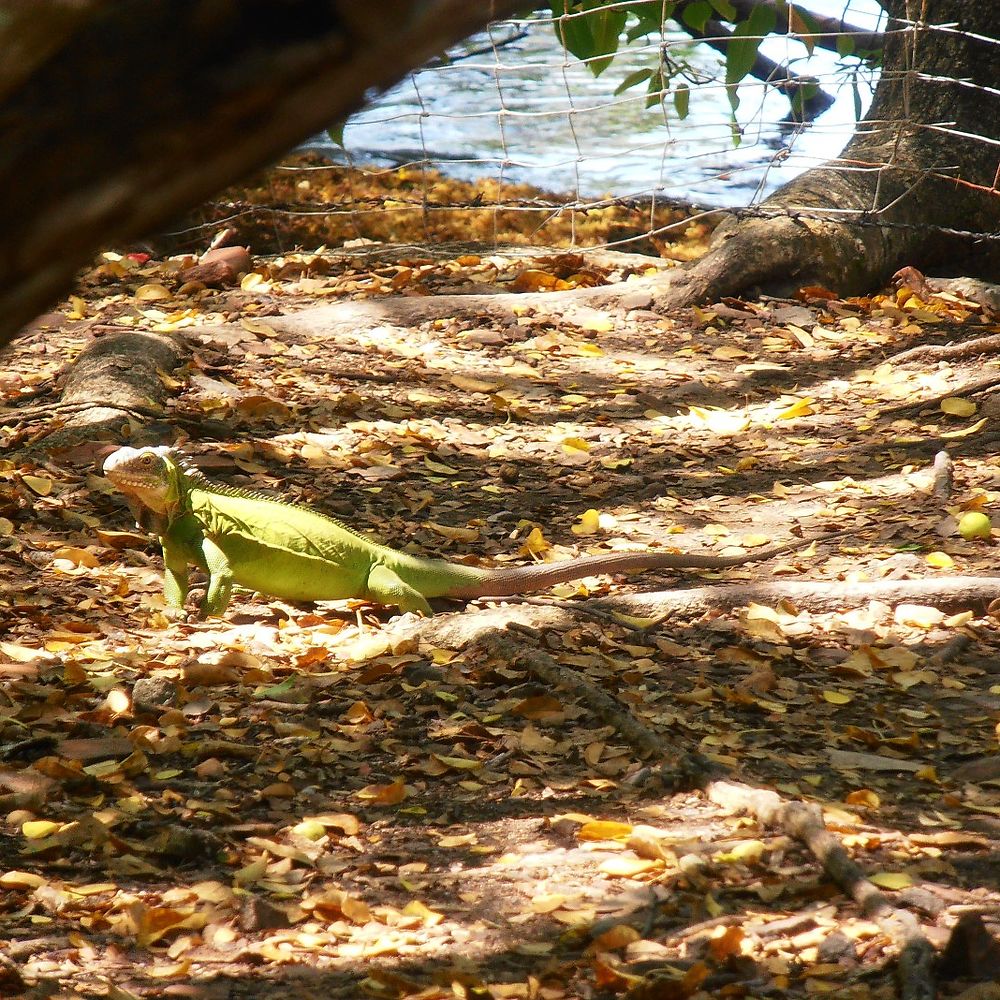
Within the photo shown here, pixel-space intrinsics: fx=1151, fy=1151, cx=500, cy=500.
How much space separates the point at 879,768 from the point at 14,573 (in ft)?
9.91

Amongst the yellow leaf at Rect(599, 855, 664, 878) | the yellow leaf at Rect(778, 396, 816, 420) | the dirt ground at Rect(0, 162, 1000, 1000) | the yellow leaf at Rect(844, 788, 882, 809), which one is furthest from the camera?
the yellow leaf at Rect(778, 396, 816, 420)

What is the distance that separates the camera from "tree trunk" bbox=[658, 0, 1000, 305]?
7785 millimetres

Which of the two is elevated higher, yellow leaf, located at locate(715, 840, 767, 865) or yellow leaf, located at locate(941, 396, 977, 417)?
yellow leaf, located at locate(941, 396, 977, 417)

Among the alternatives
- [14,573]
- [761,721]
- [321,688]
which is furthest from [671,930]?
[14,573]

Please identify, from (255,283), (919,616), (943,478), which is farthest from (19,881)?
(255,283)

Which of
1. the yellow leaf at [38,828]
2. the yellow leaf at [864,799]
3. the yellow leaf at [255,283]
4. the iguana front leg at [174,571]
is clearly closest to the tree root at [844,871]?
the yellow leaf at [864,799]

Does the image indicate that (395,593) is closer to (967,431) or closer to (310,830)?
(310,830)

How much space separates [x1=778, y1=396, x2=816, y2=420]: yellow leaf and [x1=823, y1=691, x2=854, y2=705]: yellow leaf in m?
3.01

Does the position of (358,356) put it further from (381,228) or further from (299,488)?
(381,228)

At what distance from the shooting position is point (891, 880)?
2.39m

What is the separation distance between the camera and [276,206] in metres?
9.36

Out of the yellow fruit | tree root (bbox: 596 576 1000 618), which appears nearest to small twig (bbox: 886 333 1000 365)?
the yellow fruit

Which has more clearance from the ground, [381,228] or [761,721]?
[381,228]

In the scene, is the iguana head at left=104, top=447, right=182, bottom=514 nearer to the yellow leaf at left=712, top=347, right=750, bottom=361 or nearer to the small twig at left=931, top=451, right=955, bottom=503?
the small twig at left=931, top=451, right=955, bottom=503
